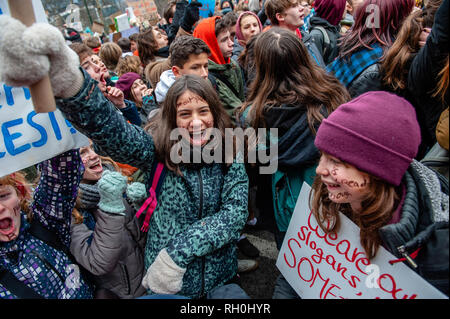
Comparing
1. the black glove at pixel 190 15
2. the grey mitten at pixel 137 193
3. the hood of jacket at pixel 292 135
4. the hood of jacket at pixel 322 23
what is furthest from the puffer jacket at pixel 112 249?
the black glove at pixel 190 15

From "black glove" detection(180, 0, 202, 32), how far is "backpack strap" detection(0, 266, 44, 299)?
379 centimetres

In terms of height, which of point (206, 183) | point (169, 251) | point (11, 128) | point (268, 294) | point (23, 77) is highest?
point (23, 77)

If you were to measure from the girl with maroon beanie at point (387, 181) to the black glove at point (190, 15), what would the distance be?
363 centimetres

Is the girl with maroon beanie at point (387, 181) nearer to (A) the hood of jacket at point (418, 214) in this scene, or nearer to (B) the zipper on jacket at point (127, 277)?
(A) the hood of jacket at point (418, 214)

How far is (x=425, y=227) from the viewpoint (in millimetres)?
955

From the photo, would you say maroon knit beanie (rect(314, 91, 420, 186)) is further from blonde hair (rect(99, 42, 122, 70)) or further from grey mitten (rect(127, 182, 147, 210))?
blonde hair (rect(99, 42, 122, 70))

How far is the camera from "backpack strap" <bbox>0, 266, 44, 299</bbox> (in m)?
1.34

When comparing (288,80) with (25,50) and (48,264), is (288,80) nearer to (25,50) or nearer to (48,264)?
(25,50)

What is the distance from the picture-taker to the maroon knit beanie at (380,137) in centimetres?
100

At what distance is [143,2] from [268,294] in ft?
33.7

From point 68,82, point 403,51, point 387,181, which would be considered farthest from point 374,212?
point 403,51

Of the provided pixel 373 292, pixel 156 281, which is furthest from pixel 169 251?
pixel 373 292

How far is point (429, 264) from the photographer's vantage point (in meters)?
0.89

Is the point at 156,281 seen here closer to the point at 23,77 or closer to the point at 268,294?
the point at 23,77
